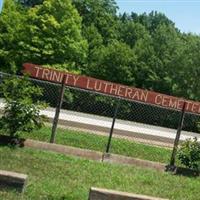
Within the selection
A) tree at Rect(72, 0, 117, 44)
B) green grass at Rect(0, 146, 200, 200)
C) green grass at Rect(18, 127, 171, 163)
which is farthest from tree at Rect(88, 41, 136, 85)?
green grass at Rect(0, 146, 200, 200)

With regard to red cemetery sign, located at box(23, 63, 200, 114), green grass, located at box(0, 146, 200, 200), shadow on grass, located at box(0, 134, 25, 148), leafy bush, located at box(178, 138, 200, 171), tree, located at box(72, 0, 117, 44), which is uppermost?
tree, located at box(72, 0, 117, 44)

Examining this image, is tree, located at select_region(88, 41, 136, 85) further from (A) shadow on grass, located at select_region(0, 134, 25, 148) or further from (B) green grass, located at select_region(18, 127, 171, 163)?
(A) shadow on grass, located at select_region(0, 134, 25, 148)

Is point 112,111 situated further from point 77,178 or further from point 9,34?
point 9,34

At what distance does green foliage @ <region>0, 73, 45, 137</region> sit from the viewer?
12.4m

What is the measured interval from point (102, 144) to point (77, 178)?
6375 millimetres

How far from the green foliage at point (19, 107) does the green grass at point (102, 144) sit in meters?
1.94

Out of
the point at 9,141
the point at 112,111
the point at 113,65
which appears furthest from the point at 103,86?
the point at 113,65

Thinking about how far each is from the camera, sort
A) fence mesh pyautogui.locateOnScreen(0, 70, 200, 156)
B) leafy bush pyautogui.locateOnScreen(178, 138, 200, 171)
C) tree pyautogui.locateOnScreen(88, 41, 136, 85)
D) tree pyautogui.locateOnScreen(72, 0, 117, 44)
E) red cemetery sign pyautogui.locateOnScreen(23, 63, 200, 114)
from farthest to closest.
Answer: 1. tree pyautogui.locateOnScreen(72, 0, 117, 44)
2. tree pyautogui.locateOnScreen(88, 41, 136, 85)
3. fence mesh pyautogui.locateOnScreen(0, 70, 200, 156)
4. red cemetery sign pyautogui.locateOnScreen(23, 63, 200, 114)
5. leafy bush pyautogui.locateOnScreen(178, 138, 200, 171)

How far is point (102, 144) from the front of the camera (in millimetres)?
16375

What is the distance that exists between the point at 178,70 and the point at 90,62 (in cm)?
781

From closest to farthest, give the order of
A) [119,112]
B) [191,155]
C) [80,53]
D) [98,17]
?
1. [191,155]
2. [119,112]
3. [80,53]
4. [98,17]

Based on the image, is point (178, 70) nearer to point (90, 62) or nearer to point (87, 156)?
point (90, 62)

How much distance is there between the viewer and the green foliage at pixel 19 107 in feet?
40.6

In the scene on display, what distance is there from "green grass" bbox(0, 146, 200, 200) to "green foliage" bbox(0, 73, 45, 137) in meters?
0.70
